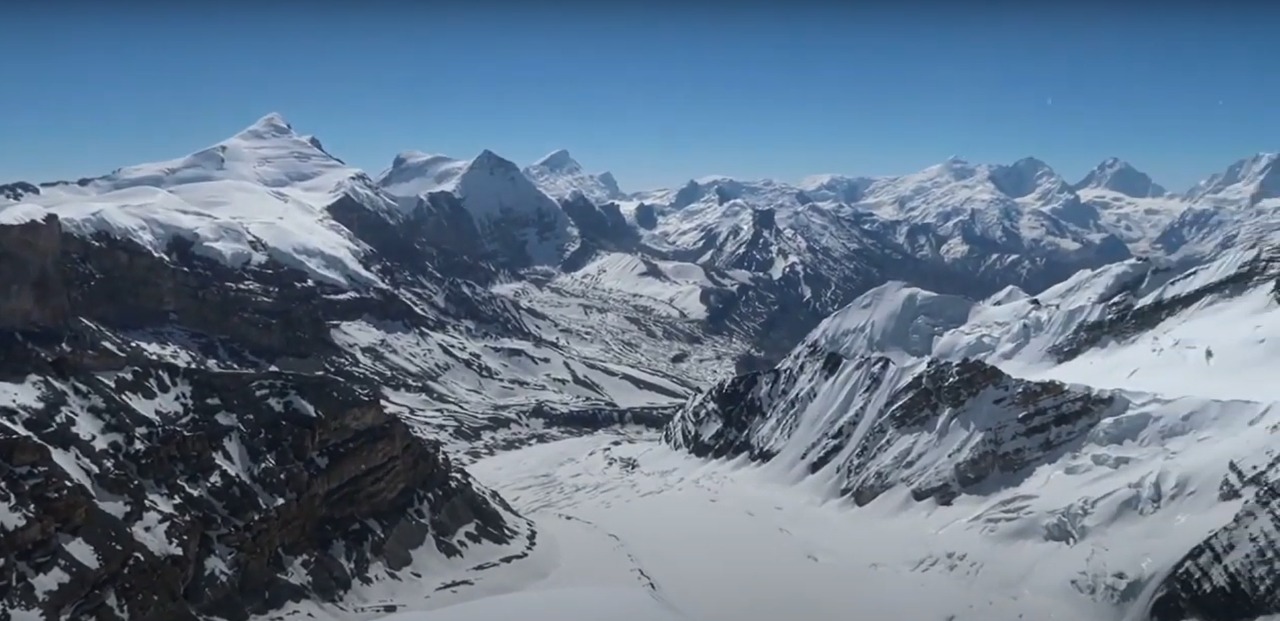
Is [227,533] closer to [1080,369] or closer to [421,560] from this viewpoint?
[421,560]

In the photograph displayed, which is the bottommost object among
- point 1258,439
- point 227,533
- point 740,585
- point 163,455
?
point 740,585

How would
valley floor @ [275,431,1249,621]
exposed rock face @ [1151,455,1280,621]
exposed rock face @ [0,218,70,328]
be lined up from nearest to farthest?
1. exposed rock face @ [1151,455,1280,621]
2. valley floor @ [275,431,1249,621]
3. exposed rock face @ [0,218,70,328]

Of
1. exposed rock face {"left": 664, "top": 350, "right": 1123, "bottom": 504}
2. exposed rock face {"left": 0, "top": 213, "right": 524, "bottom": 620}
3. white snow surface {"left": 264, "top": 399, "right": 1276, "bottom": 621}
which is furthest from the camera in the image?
exposed rock face {"left": 664, "top": 350, "right": 1123, "bottom": 504}

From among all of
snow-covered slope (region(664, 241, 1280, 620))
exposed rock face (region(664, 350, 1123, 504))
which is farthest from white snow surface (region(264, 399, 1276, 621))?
exposed rock face (region(664, 350, 1123, 504))

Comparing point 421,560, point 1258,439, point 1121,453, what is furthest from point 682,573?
point 1258,439

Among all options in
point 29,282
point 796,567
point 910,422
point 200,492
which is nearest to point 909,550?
point 796,567

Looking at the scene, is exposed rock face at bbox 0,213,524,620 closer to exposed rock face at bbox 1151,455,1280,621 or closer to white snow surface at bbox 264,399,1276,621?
white snow surface at bbox 264,399,1276,621

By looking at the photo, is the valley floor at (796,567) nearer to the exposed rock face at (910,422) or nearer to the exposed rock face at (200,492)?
the exposed rock face at (910,422)
